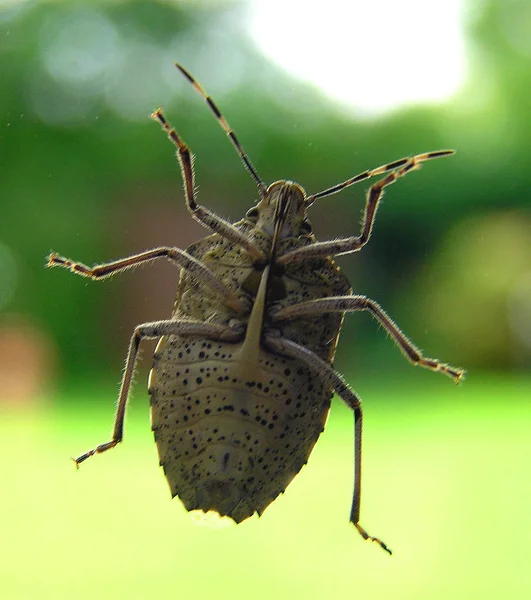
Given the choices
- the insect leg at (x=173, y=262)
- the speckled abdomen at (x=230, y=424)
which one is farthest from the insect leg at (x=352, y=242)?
the speckled abdomen at (x=230, y=424)

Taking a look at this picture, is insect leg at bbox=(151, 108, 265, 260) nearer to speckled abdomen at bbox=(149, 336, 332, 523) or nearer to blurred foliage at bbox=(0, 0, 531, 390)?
blurred foliage at bbox=(0, 0, 531, 390)

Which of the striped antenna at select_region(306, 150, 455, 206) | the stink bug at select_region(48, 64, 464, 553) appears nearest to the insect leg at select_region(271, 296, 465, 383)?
the stink bug at select_region(48, 64, 464, 553)

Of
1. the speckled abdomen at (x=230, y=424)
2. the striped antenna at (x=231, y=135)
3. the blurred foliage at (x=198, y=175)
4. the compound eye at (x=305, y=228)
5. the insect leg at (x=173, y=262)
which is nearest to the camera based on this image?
the speckled abdomen at (x=230, y=424)

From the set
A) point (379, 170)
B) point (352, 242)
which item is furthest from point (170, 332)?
point (379, 170)

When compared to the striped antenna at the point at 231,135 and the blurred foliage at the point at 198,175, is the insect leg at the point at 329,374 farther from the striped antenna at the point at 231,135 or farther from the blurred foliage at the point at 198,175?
the striped antenna at the point at 231,135

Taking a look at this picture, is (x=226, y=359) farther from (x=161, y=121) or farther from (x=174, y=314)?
(x=161, y=121)

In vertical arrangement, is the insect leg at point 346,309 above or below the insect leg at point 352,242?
below

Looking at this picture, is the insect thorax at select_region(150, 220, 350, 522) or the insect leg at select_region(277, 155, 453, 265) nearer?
the insect thorax at select_region(150, 220, 350, 522)

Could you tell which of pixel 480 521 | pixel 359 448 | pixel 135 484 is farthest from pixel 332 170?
pixel 480 521

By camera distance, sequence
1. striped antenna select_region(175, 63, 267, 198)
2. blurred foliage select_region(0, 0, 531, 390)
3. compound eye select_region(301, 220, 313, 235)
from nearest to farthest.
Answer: striped antenna select_region(175, 63, 267, 198)
compound eye select_region(301, 220, 313, 235)
blurred foliage select_region(0, 0, 531, 390)

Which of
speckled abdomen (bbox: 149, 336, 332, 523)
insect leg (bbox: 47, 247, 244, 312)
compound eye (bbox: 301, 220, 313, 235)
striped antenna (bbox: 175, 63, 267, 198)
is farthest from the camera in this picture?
compound eye (bbox: 301, 220, 313, 235)
